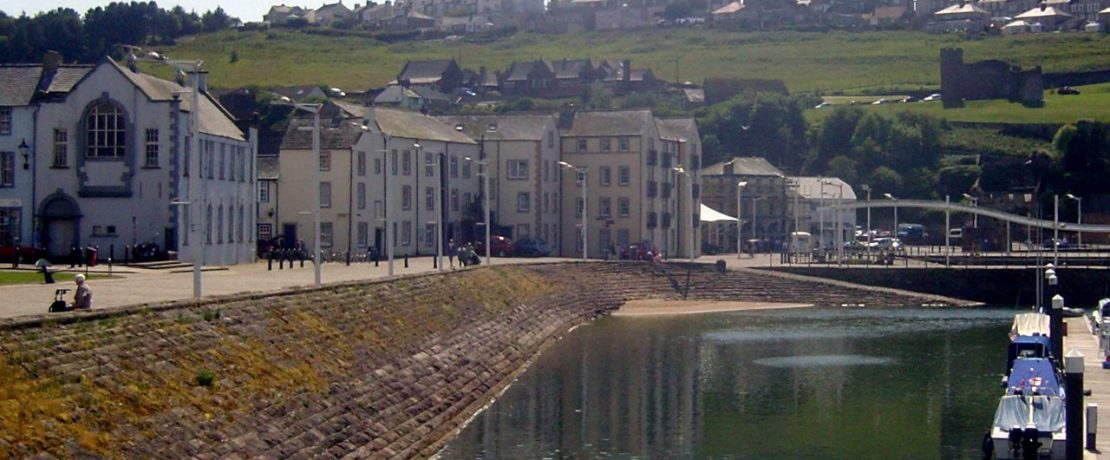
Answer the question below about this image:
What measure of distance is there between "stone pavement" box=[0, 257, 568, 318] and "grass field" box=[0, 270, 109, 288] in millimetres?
931

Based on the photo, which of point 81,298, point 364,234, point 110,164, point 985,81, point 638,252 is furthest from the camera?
point 985,81

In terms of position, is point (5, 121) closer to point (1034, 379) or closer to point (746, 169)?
point (1034, 379)

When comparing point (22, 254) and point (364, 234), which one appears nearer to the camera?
point (22, 254)

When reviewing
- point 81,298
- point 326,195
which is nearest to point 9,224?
point 326,195

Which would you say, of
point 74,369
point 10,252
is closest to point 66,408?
point 74,369

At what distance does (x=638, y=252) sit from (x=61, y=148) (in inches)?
1576

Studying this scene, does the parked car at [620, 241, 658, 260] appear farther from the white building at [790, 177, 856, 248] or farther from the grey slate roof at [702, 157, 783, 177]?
the white building at [790, 177, 856, 248]

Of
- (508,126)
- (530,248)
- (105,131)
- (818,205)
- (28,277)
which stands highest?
(508,126)

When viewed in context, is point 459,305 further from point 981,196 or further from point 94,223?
point 981,196

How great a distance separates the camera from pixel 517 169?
105 meters

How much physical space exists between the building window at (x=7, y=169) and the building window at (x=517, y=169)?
41149 millimetres

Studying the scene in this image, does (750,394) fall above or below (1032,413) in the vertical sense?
below

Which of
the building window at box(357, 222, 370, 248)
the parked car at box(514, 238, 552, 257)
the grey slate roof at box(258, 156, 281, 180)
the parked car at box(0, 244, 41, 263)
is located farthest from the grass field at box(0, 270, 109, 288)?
the parked car at box(514, 238, 552, 257)

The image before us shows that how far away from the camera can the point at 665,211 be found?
109750 mm
